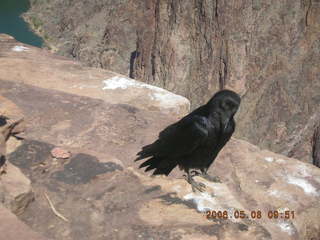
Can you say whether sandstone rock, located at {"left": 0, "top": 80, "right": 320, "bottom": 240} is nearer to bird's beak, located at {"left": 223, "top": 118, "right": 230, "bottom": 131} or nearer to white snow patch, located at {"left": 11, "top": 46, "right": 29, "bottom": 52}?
bird's beak, located at {"left": 223, "top": 118, "right": 230, "bottom": 131}

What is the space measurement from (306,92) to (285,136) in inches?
89.0

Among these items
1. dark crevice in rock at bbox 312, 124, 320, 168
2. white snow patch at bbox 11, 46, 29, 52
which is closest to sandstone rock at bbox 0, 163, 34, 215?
white snow patch at bbox 11, 46, 29, 52

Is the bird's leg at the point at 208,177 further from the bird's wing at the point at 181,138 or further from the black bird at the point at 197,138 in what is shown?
the bird's wing at the point at 181,138

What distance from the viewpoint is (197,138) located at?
3701 mm

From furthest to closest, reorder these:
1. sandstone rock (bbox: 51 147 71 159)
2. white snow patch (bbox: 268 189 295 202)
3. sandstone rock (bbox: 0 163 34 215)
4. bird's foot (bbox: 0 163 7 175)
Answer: white snow patch (bbox: 268 189 295 202) → sandstone rock (bbox: 51 147 71 159) → bird's foot (bbox: 0 163 7 175) → sandstone rock (bbox: 0 163 34 215)

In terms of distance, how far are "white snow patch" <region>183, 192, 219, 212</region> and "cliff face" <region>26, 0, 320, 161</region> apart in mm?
16832

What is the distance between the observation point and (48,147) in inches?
174

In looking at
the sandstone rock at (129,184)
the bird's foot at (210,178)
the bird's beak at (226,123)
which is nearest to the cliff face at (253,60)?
the sandstone rock at (129,184)

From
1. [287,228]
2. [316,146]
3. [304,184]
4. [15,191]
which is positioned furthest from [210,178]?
[316,146]

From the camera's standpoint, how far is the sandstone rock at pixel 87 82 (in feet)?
19.3

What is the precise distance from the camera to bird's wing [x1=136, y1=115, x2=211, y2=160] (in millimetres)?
3697

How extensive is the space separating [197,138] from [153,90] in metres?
2.64

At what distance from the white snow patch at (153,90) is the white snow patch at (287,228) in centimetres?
237

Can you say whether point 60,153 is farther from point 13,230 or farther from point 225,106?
point 13,230
